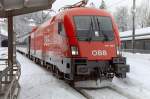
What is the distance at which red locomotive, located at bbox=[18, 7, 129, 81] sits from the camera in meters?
15.2

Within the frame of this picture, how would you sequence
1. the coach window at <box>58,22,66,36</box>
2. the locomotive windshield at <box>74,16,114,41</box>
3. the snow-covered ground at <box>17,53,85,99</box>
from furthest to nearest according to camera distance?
the coach window at <box>58,22,66,36</box> < the locomotive windshield at <box>74,16,114,41</box> < the snow-covered ground at <box>17,53,85,99</box>

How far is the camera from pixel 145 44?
138 feet

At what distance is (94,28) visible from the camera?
15.9 meters

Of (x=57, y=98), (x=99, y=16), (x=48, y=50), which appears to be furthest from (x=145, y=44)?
(x=57, y=98)

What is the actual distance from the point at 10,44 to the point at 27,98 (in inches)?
111

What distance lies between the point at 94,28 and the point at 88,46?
94 centimetres

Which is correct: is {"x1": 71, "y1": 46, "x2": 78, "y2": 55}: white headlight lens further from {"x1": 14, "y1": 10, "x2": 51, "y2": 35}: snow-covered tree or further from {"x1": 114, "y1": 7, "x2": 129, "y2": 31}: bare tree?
{"x1": 114, "y1": 7, "x2": 129, "y2": 31}: bare tree

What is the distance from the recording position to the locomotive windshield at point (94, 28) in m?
15.6

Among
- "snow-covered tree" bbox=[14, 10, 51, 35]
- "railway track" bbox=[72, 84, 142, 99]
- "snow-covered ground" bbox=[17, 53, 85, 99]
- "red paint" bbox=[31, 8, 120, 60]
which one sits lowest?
"railway track" bbox=[72, 84, 142, 99]

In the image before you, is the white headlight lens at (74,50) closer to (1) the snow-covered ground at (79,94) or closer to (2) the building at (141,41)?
(1) the snow-covered ground at (79,94)

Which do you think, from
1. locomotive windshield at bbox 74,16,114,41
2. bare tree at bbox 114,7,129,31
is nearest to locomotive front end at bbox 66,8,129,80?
locomotive windshield at bbox 74,16,114,41

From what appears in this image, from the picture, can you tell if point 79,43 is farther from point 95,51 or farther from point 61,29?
point 61,29

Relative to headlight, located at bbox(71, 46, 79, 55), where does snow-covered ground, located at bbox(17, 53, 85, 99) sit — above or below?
below

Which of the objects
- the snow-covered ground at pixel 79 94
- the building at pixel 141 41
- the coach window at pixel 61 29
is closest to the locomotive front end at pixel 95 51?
the coach window at pixel 61 29
